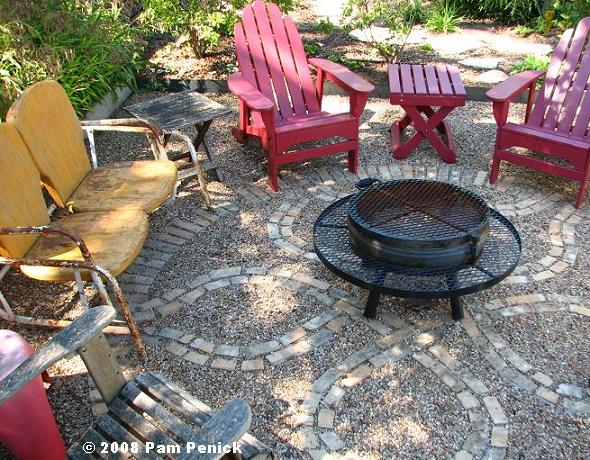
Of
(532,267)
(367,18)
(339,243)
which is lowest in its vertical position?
(532,267)

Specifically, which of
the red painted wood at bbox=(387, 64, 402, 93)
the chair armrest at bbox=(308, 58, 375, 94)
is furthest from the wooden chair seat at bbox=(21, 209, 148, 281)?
the red painted wood at bbox=(387, 64, 402, 93)

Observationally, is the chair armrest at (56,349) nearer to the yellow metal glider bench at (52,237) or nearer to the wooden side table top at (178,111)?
the yellow metal glider bench at (52,237)

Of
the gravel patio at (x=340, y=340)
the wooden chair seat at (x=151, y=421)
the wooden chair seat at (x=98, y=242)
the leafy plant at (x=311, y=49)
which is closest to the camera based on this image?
the wooden chair seat at (x=151, y=421)

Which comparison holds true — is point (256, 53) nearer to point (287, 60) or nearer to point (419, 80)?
point (287, 60)

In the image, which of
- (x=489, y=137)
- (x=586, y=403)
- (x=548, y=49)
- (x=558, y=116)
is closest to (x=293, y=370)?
(x=586, y=403)

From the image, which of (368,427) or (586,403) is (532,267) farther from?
(368,427)

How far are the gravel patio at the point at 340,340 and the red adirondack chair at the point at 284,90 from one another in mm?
391

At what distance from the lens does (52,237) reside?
→ 2.96 meters

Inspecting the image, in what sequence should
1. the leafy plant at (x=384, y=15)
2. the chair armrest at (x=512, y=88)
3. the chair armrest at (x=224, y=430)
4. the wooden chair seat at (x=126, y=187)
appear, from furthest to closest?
the leafy plant at (x=384, y=15) < the chair armrest at (x=512, y=88) < the wooden chair seat at (x=126, y=187) < the chair armrest at (x=224, y=430)

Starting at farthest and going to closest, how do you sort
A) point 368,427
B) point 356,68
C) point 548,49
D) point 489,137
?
point 548,49, point 356,68, point 489,137, point 368,427

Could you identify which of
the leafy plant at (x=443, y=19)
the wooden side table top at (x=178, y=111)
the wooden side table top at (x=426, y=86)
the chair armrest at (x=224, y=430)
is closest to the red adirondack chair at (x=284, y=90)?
the wooden side table top at (x=178, y=111)

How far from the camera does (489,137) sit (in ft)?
16.3

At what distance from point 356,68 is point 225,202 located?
9.65 ft

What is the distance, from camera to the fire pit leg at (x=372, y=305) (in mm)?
2899
